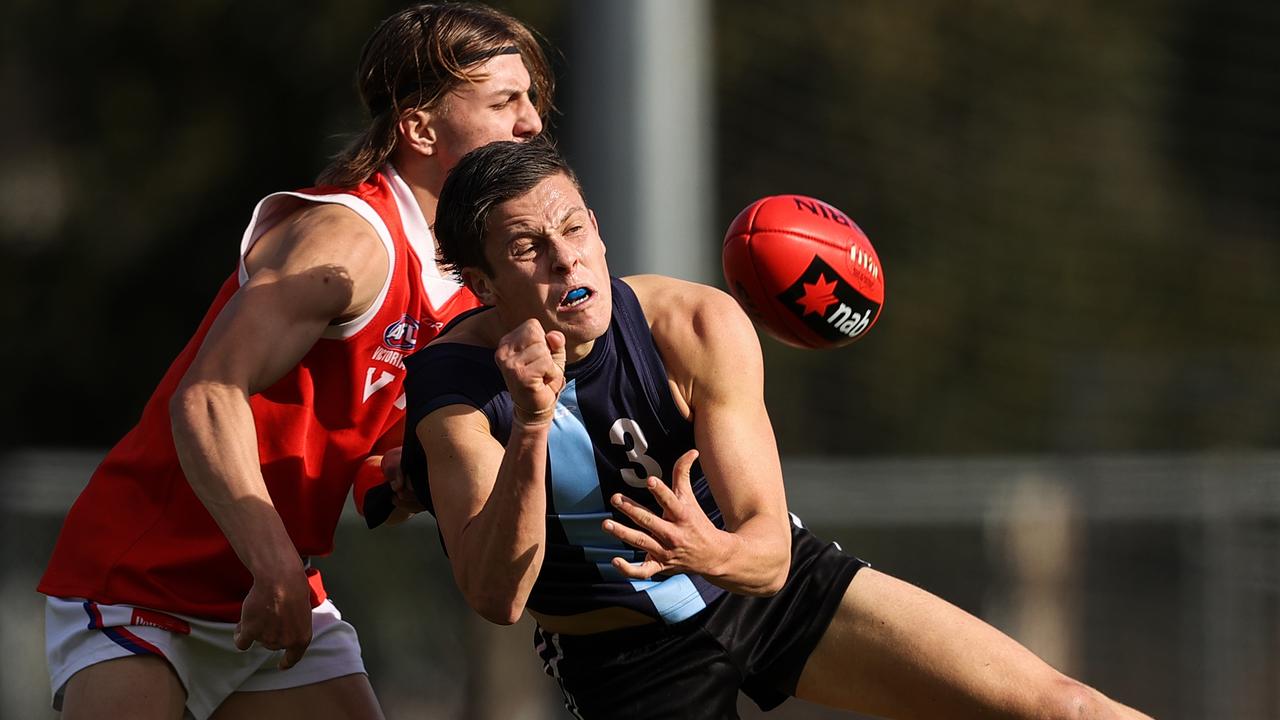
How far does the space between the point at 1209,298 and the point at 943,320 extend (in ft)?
12.6

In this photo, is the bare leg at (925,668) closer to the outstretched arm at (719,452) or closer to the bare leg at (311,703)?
the outstretched arm at (719,452)

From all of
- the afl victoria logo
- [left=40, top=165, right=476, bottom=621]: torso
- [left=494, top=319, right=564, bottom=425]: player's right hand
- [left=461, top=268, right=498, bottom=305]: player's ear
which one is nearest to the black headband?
[left=40, top=165, right=476, bottom=621]: torso

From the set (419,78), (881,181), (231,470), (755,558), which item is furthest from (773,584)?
(881,181)

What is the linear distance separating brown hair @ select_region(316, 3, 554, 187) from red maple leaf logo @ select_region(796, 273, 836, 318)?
2.89 feet

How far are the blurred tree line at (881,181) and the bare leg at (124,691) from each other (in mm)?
11224

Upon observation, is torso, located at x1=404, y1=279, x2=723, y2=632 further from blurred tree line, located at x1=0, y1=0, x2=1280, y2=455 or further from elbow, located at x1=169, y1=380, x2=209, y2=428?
blurred tree line, located at x1=0, y1=0, x2=1280, y2=455

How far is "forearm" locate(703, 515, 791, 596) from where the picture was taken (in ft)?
9.78

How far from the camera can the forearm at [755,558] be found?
2982mm

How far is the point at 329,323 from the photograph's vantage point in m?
3.47

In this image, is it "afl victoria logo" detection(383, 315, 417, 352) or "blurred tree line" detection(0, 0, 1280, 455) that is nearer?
"afl victoria logo" detection(383, 315, 417, 352)

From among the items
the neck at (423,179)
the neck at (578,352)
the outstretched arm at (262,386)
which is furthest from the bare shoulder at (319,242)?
the neck at (578,352)

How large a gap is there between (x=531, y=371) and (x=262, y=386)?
774mm

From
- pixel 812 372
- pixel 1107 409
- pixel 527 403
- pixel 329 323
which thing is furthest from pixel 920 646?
pixel 812 372

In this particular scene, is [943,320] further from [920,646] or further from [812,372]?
[920,646]
